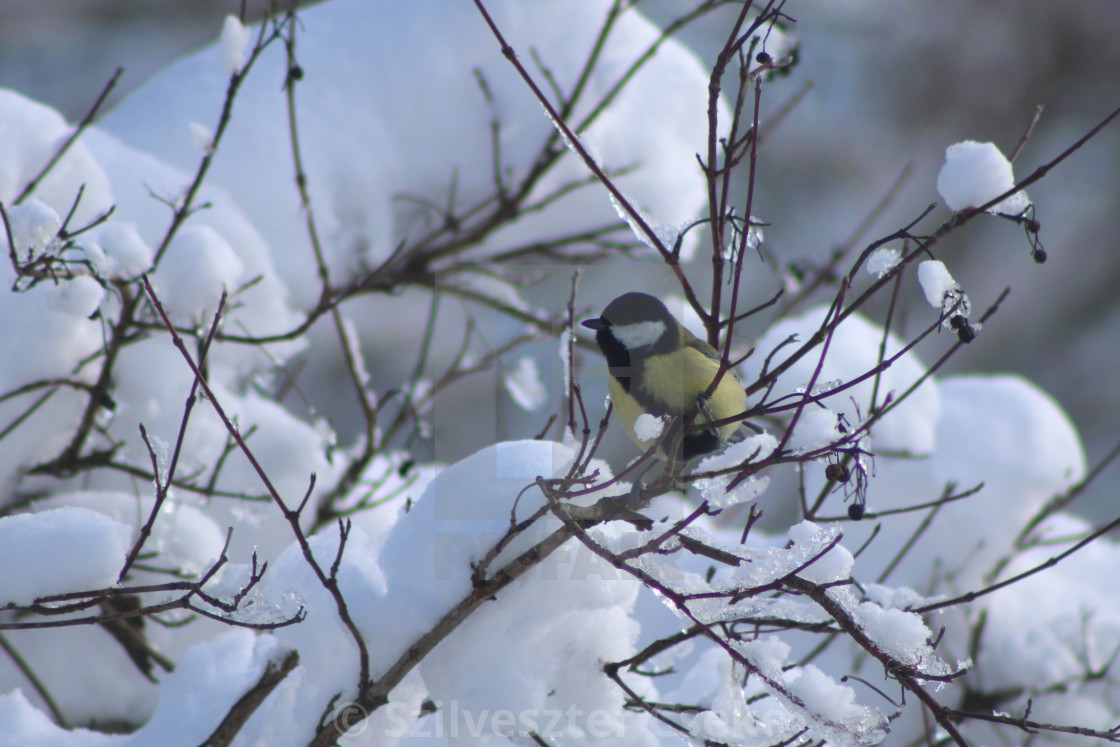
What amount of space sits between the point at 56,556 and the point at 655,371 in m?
1.16

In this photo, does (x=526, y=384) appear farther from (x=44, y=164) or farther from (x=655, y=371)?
(x=44, y=164)

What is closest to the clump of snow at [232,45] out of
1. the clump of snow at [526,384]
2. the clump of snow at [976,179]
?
the clump of snow at [526,384]

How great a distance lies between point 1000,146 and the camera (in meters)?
8.54

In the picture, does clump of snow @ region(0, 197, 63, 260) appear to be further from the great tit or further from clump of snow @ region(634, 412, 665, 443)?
clump of snow @ region(634, 412, 665, 443)

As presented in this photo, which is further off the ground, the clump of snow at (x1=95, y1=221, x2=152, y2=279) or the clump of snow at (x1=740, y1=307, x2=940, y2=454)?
the clump of snow at (x1=740, y1=307, x2=940, y2=454)

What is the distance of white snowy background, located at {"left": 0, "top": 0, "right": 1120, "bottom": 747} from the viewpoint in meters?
1.63

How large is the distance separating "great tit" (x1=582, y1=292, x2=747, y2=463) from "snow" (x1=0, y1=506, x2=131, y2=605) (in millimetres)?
994

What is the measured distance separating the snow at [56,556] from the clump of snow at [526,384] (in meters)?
1.52

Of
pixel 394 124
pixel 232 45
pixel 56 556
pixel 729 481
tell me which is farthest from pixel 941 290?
pixel 394 124

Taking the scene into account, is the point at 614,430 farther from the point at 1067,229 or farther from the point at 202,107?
the point at 1067,229

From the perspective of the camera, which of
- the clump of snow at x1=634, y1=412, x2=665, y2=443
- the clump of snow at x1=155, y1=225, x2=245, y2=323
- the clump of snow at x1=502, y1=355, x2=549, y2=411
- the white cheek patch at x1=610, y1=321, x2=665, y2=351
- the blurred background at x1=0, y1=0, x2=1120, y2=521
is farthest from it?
the blurred background at x1=0, y1=0, x2=1120, y2=521

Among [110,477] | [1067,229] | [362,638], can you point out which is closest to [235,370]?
[110,477]

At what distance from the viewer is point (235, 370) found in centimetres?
264

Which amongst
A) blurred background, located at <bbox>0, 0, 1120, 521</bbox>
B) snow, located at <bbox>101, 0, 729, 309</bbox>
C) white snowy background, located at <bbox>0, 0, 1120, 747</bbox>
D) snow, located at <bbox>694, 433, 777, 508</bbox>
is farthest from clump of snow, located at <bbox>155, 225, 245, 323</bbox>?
blurred background, located at <bbox>0, 0, 1120, 521</bbox>
